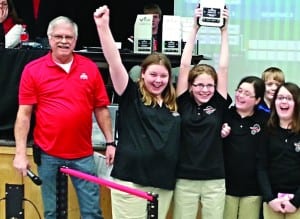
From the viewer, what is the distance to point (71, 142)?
3998 mm

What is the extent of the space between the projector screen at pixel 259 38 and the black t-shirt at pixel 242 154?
265 cm

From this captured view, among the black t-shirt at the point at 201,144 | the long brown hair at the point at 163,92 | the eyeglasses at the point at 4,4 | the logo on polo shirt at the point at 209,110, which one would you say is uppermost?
the eyeglasses at the point at 4,4

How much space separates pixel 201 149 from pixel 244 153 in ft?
0.97

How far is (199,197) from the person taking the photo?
12.9 ft

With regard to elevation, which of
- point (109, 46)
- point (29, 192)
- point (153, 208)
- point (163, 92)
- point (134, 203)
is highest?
point (109, 46)

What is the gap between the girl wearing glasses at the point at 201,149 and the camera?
12.7ft

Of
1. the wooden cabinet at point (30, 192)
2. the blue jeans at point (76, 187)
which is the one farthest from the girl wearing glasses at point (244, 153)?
the wooden cabinet at point (30, 192)

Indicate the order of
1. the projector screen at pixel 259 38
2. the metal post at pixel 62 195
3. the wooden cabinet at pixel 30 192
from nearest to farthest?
the metal post at pixel 62 195 → the wooden cabinet at pixel 30 192 → the projector screen at pixel 259 38

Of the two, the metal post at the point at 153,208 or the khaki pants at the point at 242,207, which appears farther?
the khaki pants at the point at 242,207

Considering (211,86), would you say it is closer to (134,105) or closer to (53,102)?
(134,105)

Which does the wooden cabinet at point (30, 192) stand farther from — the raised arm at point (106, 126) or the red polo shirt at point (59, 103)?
the red polo shirt at point (59, 103)

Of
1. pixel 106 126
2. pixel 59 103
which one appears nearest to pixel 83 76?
pixel 59 103

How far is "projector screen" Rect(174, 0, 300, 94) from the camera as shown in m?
6.66

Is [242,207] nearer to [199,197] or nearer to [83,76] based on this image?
[199,197]
